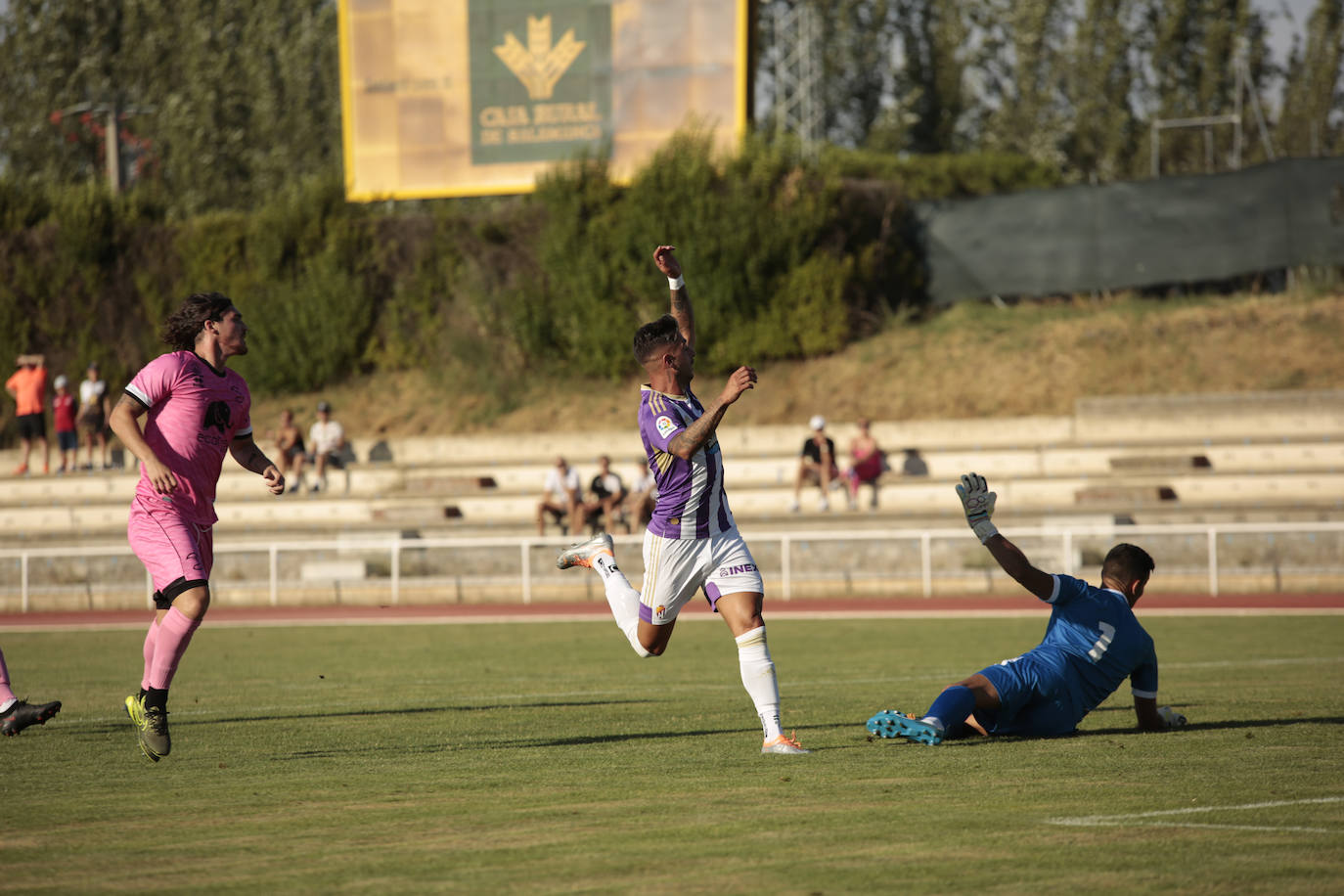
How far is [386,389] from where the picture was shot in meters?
36.5

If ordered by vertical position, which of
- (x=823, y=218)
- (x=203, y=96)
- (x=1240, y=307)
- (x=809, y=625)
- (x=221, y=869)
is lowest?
(x=809, y=625)

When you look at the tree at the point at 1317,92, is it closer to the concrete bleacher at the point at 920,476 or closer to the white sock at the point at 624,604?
the concrete bleacher at the point at 920,476

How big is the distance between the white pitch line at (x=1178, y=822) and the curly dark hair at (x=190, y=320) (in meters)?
5.15

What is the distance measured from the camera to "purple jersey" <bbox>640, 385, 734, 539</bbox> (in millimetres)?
7523

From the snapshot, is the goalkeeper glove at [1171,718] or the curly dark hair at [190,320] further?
the goalkeeper glove at [1171,718]

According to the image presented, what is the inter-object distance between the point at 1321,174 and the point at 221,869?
2919 centimetres

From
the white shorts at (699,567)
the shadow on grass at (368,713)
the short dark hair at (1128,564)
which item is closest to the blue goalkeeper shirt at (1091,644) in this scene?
the short dark hair at (1128,564)

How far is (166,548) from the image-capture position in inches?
304

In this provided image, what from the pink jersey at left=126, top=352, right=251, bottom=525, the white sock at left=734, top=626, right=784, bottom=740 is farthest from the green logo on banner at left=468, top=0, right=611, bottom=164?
the white sock at left=734, top=626, right=784, bottom=740

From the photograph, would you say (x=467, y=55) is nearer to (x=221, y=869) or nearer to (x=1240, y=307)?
(x=1240, y=307)

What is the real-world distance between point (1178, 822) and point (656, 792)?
2142mm

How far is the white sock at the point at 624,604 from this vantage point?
8234 millimetres

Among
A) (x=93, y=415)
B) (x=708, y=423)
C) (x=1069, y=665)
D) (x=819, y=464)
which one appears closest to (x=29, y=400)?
(x=93, y=415)

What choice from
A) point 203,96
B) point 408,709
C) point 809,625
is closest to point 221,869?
point 408,709
